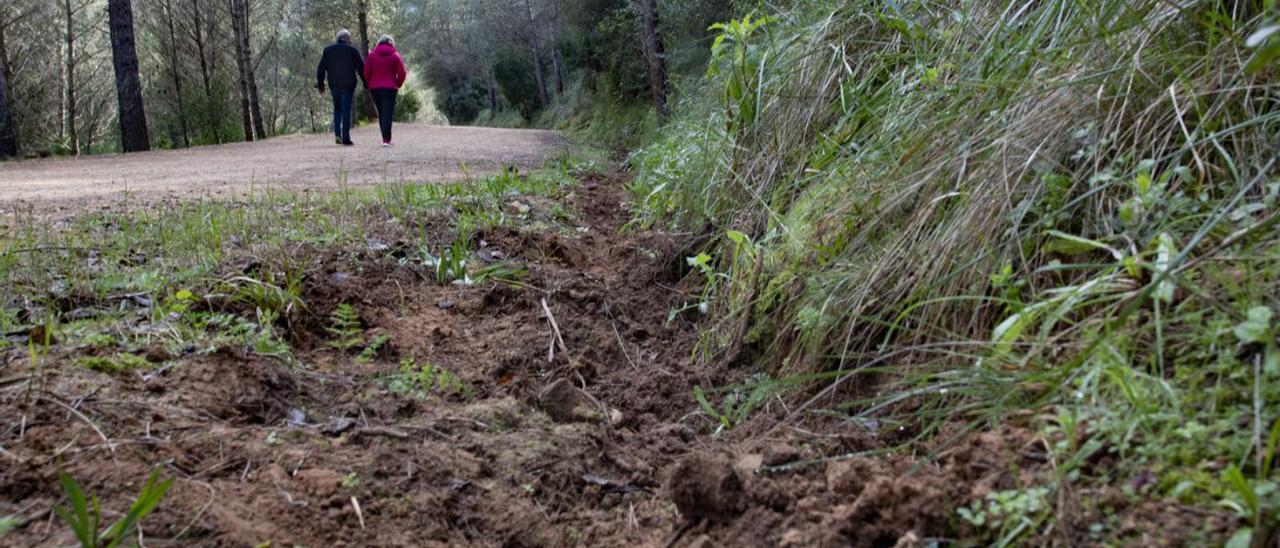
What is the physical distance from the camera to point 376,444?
1.99 m

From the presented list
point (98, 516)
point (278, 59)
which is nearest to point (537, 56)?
point (278, 59)

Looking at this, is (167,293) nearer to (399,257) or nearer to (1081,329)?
(399,257)

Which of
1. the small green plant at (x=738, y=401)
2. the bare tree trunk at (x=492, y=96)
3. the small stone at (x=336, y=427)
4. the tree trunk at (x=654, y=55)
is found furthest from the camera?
the bare tree trunk at (x=492, y=96)

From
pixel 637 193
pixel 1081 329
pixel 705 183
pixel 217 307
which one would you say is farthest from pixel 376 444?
pixel 637 193

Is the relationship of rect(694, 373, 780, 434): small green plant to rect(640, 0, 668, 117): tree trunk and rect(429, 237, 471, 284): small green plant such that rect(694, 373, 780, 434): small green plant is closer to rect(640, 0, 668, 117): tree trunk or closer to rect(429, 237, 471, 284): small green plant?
rect(429, 237, 471, 284): small green plant

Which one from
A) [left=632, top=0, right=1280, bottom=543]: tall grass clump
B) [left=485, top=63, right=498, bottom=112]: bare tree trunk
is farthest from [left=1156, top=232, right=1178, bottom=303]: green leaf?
[left=485, top=63, right=498, bottom=112]: bare tree trunk

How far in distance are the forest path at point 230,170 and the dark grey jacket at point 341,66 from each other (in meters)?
0.99

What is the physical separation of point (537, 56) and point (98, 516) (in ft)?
95.7

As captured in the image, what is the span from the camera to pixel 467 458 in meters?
2.00

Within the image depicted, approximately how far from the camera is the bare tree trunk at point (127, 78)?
1340 centimetres

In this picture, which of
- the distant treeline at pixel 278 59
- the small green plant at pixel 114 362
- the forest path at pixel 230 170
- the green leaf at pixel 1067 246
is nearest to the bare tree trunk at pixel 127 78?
the distant treeline at pixel 278 59

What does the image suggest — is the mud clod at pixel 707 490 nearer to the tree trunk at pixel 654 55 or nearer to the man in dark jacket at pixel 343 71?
the tree trunk at pixel 654 55

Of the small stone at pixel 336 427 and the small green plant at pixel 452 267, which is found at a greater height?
the small green plant at pixel 452 267

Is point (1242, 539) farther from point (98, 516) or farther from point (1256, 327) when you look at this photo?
point (98, 516)
